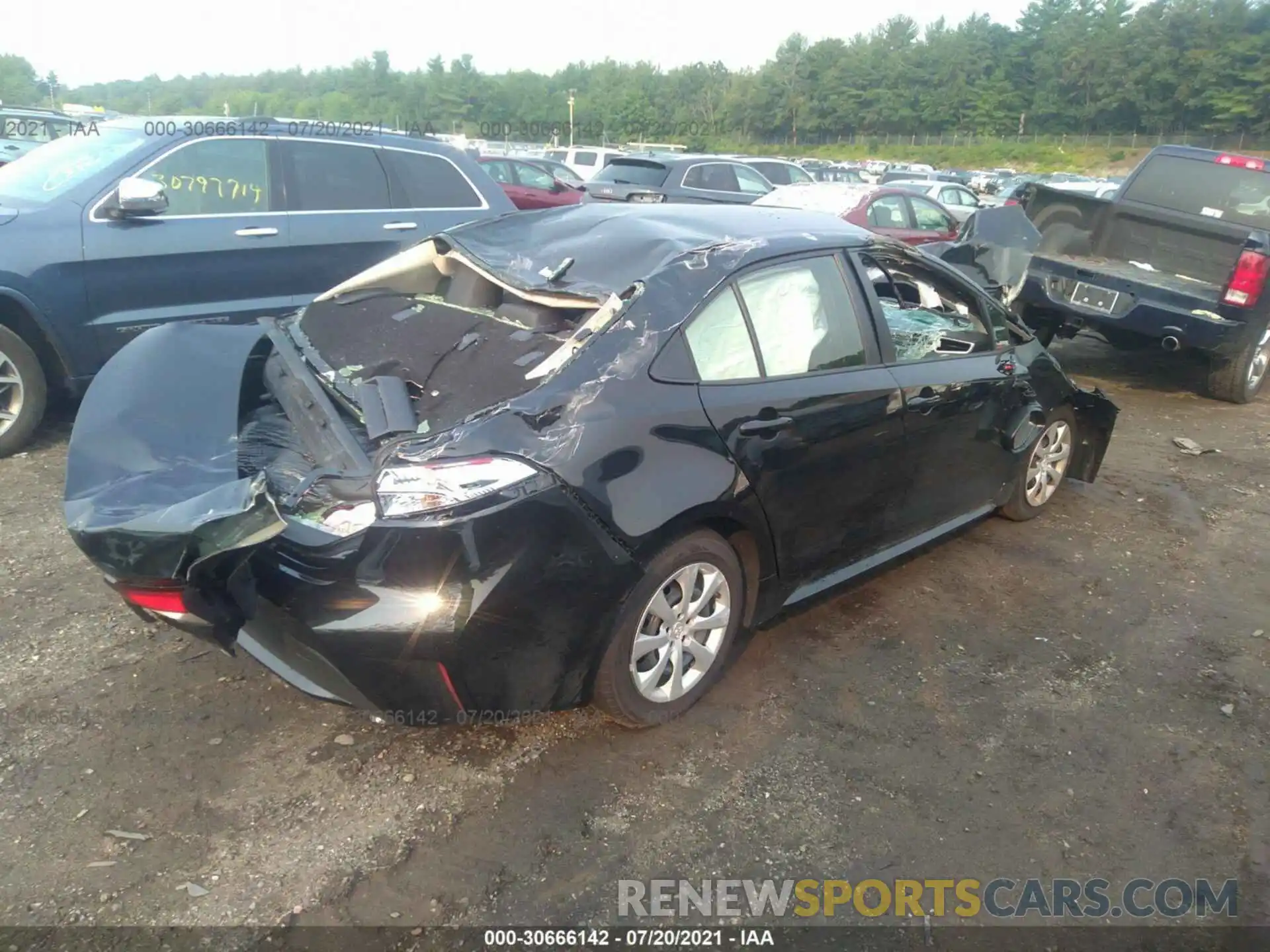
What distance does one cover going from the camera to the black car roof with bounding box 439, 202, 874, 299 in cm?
325

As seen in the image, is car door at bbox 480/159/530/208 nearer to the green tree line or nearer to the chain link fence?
the green tree line

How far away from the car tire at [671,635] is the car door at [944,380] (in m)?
1.16

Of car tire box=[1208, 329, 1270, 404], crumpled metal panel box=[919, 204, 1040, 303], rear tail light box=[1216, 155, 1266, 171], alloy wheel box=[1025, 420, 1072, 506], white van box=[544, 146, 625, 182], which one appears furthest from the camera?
white van box=[544, 146, 625, 182]

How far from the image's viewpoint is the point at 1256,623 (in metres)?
4.26

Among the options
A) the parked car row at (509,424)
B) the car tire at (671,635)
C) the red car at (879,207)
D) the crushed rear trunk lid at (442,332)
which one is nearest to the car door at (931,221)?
the red car at (879,207)

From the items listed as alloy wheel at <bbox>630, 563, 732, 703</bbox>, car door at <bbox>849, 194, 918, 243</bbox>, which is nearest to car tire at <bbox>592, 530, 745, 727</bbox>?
alloy wheel at <bbox>630, 563, 732, 703</bbox>

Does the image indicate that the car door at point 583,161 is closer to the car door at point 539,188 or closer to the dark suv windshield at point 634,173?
Answer: the car door at point 539,188

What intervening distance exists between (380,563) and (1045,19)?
320 feet

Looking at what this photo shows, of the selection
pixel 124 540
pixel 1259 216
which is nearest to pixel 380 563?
pixel 124 540

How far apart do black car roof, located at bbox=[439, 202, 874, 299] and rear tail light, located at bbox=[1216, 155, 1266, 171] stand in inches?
237

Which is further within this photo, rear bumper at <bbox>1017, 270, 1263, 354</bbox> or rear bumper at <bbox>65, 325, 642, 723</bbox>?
rear bumper at <bbox>1017, 270, 1263, 354</bbox>

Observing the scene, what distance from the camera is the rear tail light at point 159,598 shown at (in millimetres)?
2459

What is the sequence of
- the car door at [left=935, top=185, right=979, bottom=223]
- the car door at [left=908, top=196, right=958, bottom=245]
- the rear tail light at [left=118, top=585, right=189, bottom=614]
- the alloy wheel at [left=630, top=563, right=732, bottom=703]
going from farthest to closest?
the car door at [left=935, top=185, right=979, bottom=223] < the car door at [left=908, top=196, right=958, bottom=245] < the alloy wheel at [left=630, top=563, right=732, bottom=703] < the rear tail light at [left=118, top=585, right=189, bottom=614]

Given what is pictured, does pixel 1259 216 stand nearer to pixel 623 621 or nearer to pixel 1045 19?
pixel 623 621
